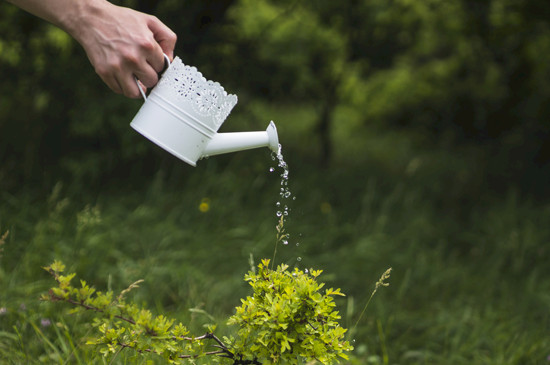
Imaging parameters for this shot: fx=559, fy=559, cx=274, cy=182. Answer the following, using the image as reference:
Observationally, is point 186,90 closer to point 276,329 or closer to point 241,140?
point 241,140

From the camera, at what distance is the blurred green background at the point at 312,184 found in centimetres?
253

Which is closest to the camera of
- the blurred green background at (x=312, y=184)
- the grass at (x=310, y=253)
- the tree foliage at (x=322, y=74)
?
the grass at (x=310, y=253)

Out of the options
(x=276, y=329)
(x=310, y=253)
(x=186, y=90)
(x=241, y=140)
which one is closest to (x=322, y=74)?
(x=310, y=253)

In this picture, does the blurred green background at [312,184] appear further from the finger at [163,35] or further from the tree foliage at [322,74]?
the finger at [163,35]

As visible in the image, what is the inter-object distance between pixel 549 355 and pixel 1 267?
2361 millimetres

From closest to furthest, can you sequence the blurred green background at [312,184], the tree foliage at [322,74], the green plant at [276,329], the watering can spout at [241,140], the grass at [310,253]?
the green plant at [276,329] → the watering can spout at [241,140] → the grass at [310,253] → the blurred green background at [312,184] → the tree foliage at [322,74]

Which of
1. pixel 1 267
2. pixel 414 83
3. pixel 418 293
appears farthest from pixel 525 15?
pixel 1 267

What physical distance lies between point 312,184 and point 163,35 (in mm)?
2530

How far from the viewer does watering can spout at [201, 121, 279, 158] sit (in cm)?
156

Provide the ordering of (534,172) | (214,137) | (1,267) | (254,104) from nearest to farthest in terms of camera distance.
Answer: (214,137) < (1,267) < (254,104) < (534,172)

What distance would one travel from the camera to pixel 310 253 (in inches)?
126

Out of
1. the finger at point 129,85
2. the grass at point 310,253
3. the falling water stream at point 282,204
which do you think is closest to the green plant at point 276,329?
the falling water stream at point 282,204

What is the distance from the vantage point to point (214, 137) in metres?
1.55

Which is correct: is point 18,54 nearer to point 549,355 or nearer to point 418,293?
point 418,293
